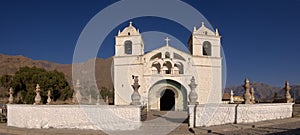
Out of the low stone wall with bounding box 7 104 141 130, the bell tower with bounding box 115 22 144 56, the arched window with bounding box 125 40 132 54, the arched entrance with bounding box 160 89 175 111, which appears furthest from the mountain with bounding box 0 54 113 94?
the low stone wall with bounding box 7 104 141 130

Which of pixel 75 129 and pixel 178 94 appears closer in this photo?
pixel 75 129

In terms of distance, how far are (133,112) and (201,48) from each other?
1454 cm

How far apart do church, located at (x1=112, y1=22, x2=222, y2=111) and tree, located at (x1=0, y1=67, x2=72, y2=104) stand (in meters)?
9.60

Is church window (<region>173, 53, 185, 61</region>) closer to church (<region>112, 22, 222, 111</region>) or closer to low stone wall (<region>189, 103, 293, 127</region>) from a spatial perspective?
church (<region>112, 22, 222, 111</region>)

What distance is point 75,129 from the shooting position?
11117 mm

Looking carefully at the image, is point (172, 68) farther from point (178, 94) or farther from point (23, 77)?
point (23, 77)

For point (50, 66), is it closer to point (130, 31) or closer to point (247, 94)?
point (130, 31)

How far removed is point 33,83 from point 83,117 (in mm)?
19889

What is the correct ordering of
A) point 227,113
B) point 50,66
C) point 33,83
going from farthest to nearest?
point 50,66 → point 33,83 → point 227,113

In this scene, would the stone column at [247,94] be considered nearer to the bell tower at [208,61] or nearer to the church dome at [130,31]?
the bell tower at [208,61]

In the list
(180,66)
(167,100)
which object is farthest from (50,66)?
(180,66)

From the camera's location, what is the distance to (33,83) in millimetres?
28641

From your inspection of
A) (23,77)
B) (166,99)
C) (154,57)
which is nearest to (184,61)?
(154,57)

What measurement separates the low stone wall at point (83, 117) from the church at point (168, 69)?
1085 cm
